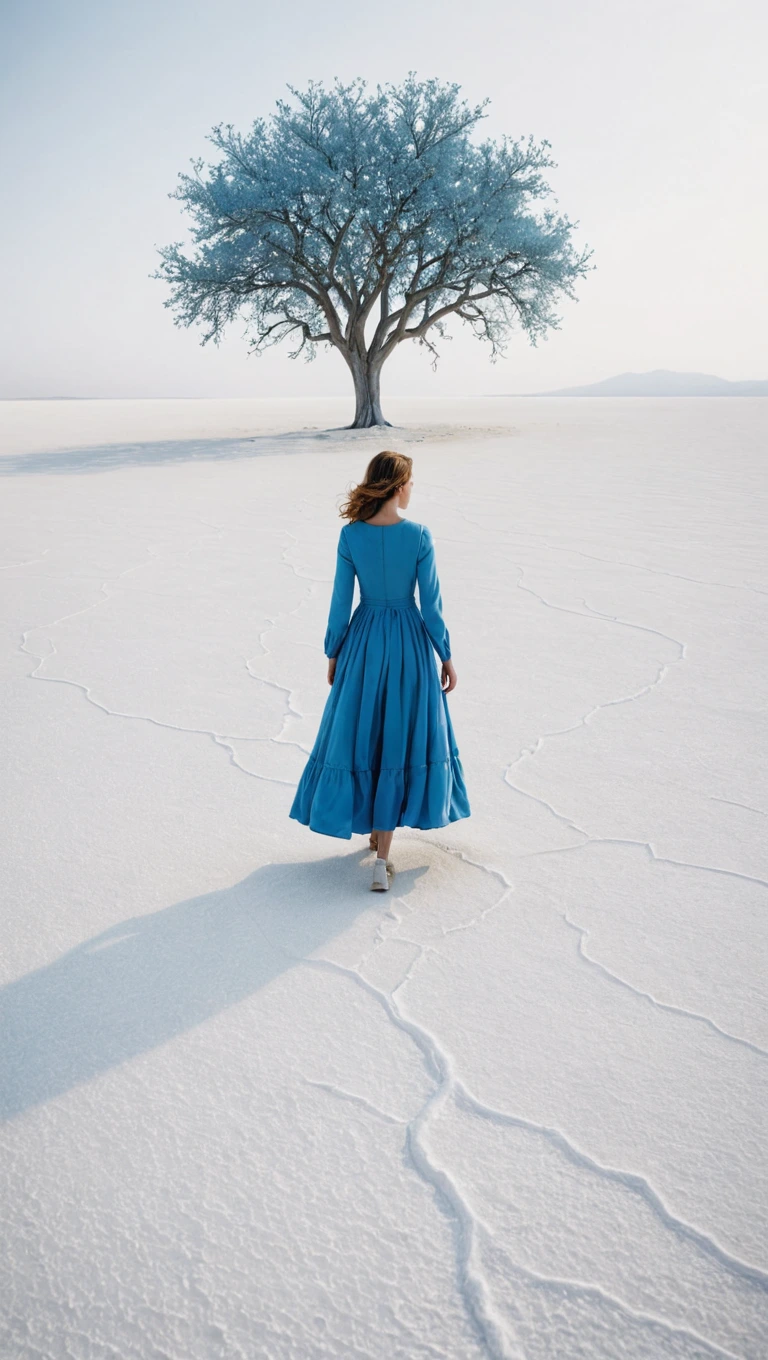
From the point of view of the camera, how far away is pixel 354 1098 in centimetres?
Result: 189

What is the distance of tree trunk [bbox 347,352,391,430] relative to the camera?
66.1 feet

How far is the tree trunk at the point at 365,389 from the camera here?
2016 centimetres

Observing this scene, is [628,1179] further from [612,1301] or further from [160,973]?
[160,973]

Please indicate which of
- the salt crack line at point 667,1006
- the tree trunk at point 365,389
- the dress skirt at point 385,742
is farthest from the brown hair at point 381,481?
the tree trunk at point 365,389

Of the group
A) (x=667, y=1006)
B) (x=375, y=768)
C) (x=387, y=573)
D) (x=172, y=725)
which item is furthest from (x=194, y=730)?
(x=667, y=1006)

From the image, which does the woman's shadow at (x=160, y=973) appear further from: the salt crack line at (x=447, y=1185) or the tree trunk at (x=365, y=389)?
the tree trunk at (x=365, y=389)

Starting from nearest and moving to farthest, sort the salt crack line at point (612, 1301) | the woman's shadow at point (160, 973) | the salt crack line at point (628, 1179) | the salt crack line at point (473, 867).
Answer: the salt crack line at point (612, 1301) < the salt crack line at point (628, 1179) < the woman's shadow at point (160, 973) < the salt crack line at point (473, 867)

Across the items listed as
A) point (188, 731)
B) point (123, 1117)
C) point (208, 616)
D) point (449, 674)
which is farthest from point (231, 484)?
point (123, 1117)

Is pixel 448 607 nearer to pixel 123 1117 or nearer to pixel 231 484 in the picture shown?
pixel 123 1117

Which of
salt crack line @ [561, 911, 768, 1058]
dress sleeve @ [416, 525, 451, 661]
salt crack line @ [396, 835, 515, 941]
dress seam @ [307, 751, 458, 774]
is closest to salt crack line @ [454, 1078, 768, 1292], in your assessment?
salt crack line @ [561, 911, 768, 1058]

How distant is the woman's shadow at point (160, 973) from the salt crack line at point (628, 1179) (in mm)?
644

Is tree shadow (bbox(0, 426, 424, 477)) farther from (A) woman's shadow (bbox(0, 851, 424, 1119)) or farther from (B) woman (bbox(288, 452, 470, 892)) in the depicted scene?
(A) woman's shadow (bbox(0, 851, 424, 1119))

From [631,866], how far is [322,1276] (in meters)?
1.58

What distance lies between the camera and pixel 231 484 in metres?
Answer: 11.4
